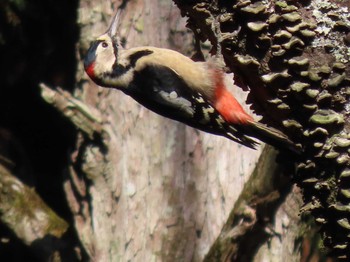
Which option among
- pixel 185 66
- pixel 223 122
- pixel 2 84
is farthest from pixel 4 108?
pixel 223 122

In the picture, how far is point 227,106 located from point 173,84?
16.1 inches

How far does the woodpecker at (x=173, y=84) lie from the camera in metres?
3.94

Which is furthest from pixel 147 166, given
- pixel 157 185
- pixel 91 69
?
pixel 91 69

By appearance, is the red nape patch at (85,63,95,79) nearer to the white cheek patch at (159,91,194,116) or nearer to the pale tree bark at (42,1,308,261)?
the white cheek patch at (159,91,194,116)

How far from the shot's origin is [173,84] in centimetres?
422

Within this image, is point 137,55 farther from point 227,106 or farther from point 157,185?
point 157,185

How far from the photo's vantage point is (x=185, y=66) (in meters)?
4.28

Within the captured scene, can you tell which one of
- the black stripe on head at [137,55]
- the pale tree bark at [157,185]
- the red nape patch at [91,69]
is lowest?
the pale tree bark at [157,185]

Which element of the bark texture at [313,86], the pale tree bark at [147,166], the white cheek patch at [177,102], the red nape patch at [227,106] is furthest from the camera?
the pale tree bark at [147,166]

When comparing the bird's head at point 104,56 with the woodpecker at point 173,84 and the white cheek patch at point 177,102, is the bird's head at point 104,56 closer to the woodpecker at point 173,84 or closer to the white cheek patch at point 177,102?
the woodpecker at point 173,84

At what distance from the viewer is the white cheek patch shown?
13.5ft

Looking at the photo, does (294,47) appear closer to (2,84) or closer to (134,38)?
(134,38)

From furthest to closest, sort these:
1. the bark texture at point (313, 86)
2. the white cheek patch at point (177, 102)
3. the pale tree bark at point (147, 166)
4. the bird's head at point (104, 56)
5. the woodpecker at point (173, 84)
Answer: the pale tree bark at point (147, 166) → the bird's head at point (104, 56) → the white cheek patch at point (177, 102) → the woodpecker at point (173, 84) → the bark texture at point (313, 86)

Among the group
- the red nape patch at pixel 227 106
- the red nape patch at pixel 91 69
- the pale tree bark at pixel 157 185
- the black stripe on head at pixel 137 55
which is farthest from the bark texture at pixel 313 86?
the red nape patch at pixel 91 69
